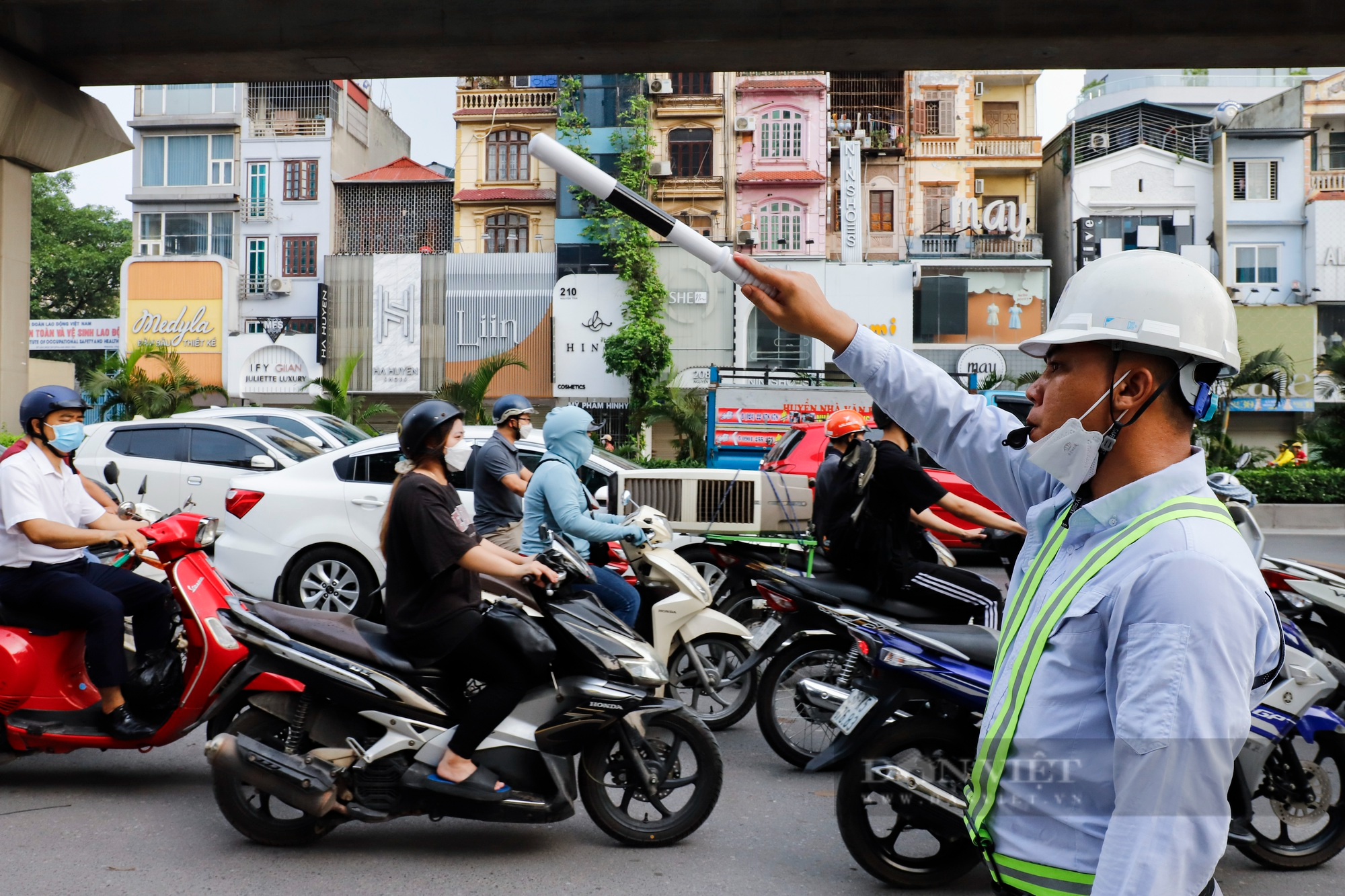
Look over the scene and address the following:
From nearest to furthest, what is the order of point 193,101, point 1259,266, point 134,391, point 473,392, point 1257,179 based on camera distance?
1. point 134,391
2. point 473,392
3. point 1259,266
4. point 1257,179
5. point 193,101

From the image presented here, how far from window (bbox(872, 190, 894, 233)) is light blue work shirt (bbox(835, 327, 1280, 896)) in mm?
34204

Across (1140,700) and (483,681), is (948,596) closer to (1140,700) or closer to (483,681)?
(483,681)

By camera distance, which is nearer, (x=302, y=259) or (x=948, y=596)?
(x=948, y=596)

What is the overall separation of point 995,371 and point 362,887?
29362 millimetres

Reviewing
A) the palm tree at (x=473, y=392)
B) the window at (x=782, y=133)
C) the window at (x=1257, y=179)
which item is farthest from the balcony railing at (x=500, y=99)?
the window at (x=1257, y=179)

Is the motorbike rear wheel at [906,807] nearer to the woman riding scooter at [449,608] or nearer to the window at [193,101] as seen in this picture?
the woman riding scooter at [449,608]

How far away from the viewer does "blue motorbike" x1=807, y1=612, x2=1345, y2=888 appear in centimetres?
375

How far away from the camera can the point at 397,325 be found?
3359 cm

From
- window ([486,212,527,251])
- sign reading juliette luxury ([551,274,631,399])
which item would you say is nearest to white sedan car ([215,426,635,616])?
sign reading juliette luxury ([551,274,631,399])

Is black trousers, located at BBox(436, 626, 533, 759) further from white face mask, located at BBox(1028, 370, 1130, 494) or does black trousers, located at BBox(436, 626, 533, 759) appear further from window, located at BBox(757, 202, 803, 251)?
window, located at BBox(757, 202, 803, 251)

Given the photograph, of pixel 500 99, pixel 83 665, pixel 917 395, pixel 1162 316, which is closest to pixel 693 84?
pixel 500 99

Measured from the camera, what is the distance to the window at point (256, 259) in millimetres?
35031

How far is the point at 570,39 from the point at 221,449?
5.42 meters

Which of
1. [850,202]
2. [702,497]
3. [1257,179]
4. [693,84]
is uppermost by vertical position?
[693,84]
